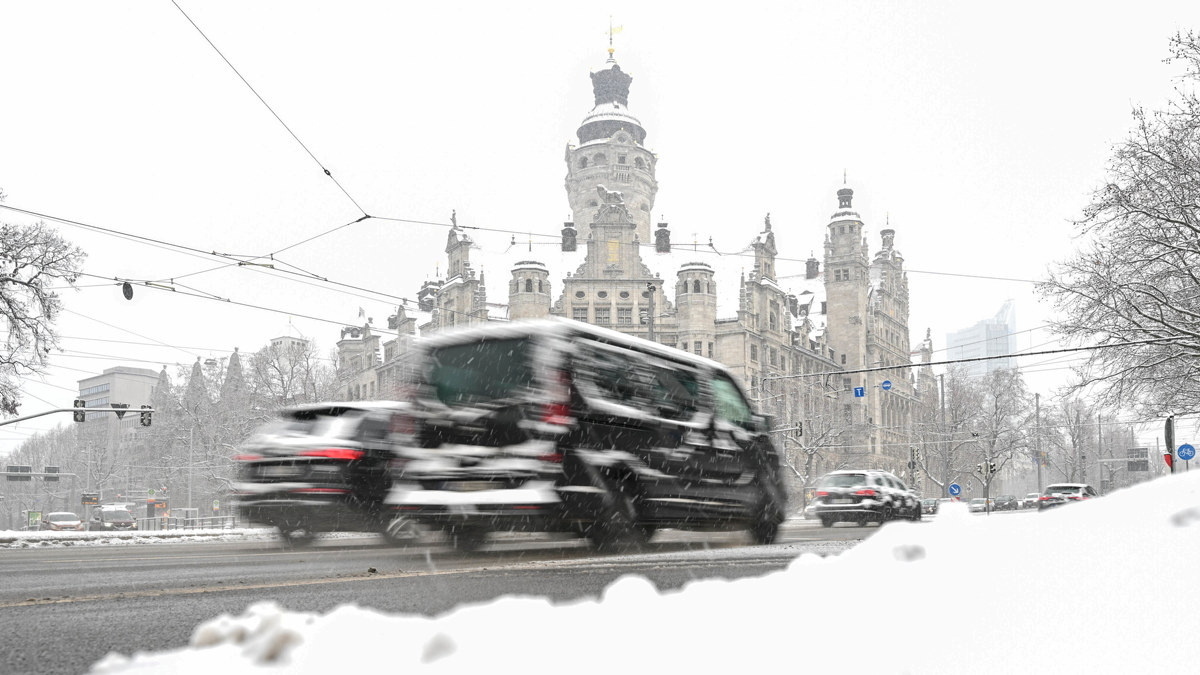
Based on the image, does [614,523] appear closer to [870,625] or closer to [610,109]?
[870,625]

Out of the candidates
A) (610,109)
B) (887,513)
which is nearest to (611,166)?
(610,109)

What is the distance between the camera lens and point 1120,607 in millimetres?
2682

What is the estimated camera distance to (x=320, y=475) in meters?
10.1

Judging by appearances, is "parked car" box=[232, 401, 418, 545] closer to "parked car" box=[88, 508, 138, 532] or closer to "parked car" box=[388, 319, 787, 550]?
"parked car" box=[388, 319, 787, 550]

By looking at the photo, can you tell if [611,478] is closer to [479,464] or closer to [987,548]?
[479,464]

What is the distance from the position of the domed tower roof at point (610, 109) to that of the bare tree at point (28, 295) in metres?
65.2

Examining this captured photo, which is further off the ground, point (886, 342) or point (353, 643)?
point (886, 342)

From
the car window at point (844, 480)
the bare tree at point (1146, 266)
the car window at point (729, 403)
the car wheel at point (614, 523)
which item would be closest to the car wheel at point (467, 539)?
the car wheel at point (614, 523)

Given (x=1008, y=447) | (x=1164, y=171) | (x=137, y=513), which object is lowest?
(x=137, y=513)

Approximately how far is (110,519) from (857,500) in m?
54.4

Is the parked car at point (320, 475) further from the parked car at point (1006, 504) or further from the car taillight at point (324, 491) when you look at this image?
the parked car at point (1006, 504)

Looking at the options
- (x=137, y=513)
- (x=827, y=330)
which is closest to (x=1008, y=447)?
(x=827, y=330)

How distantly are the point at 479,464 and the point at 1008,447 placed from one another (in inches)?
2303

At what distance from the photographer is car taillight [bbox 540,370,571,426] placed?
821cm
